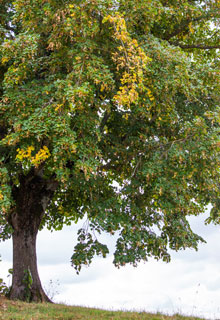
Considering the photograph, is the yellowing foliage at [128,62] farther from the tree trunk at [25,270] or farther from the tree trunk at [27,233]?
the tree trunk at [25,270]

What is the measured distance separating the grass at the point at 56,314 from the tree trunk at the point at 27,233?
1236mm

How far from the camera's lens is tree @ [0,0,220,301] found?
10.8 m

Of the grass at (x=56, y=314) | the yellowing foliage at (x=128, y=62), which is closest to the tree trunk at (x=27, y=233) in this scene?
the grass at (x=56, y=314)

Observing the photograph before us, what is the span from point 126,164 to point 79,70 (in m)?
4.89

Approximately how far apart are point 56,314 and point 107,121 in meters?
7.24

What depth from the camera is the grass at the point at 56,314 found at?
10.7 meters

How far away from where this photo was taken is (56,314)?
11281 mm

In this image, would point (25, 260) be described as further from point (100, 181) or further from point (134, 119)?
point (134, 119)

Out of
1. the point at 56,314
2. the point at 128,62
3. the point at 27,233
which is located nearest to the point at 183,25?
the point at 128,62

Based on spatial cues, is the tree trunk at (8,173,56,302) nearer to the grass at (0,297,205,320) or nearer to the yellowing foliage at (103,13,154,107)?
the grass at (0,297,205,320)

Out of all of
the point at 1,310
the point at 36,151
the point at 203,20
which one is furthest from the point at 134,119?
the point at 1,310

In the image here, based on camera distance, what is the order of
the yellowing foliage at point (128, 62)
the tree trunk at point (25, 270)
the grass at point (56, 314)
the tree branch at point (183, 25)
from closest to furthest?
the yellowing foliage at point (128, 62)
the grass at point (56, 314)
the tree trunk at point (25, 270)
the tree branch at point (183, 25)

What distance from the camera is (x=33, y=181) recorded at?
14828mm

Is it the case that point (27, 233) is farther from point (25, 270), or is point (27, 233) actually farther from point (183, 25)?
point (183, 25)
